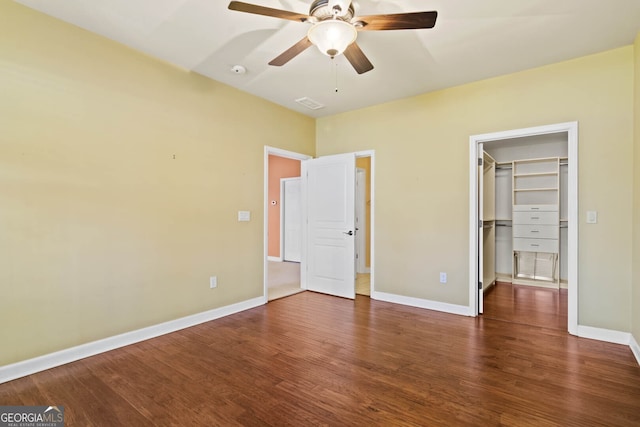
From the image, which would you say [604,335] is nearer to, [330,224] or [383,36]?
[330,224]

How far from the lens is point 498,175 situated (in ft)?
19.3

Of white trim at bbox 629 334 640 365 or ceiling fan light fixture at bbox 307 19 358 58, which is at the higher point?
ceiling fan light fixture at bbox 307 19 358 58

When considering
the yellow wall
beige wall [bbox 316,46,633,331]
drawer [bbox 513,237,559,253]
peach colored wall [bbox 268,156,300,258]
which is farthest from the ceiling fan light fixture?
peach colored wall [bbox 268,156,300,258]

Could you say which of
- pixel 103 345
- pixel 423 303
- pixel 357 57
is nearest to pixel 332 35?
pixel 357 57

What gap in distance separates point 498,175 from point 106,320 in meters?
6.35

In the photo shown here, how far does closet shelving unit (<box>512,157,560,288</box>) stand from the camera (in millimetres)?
5219

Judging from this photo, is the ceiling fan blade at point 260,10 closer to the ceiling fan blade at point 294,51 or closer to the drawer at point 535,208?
the ceiling fan blade at point 294,51

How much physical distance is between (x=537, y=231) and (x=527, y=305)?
1.72 m

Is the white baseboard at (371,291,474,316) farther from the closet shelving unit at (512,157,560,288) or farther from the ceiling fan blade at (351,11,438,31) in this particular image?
the ceiling fan blade at (351,11,438,31)

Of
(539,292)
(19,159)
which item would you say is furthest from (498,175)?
(19,159)

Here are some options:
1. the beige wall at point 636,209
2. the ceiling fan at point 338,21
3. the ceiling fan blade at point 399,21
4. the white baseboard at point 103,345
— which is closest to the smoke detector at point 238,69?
the ceiling fan at point 338,21

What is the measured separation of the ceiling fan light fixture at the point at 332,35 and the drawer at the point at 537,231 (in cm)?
492

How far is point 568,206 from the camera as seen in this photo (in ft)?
10.2

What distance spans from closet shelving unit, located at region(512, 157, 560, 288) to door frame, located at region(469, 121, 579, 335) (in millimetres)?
2298
